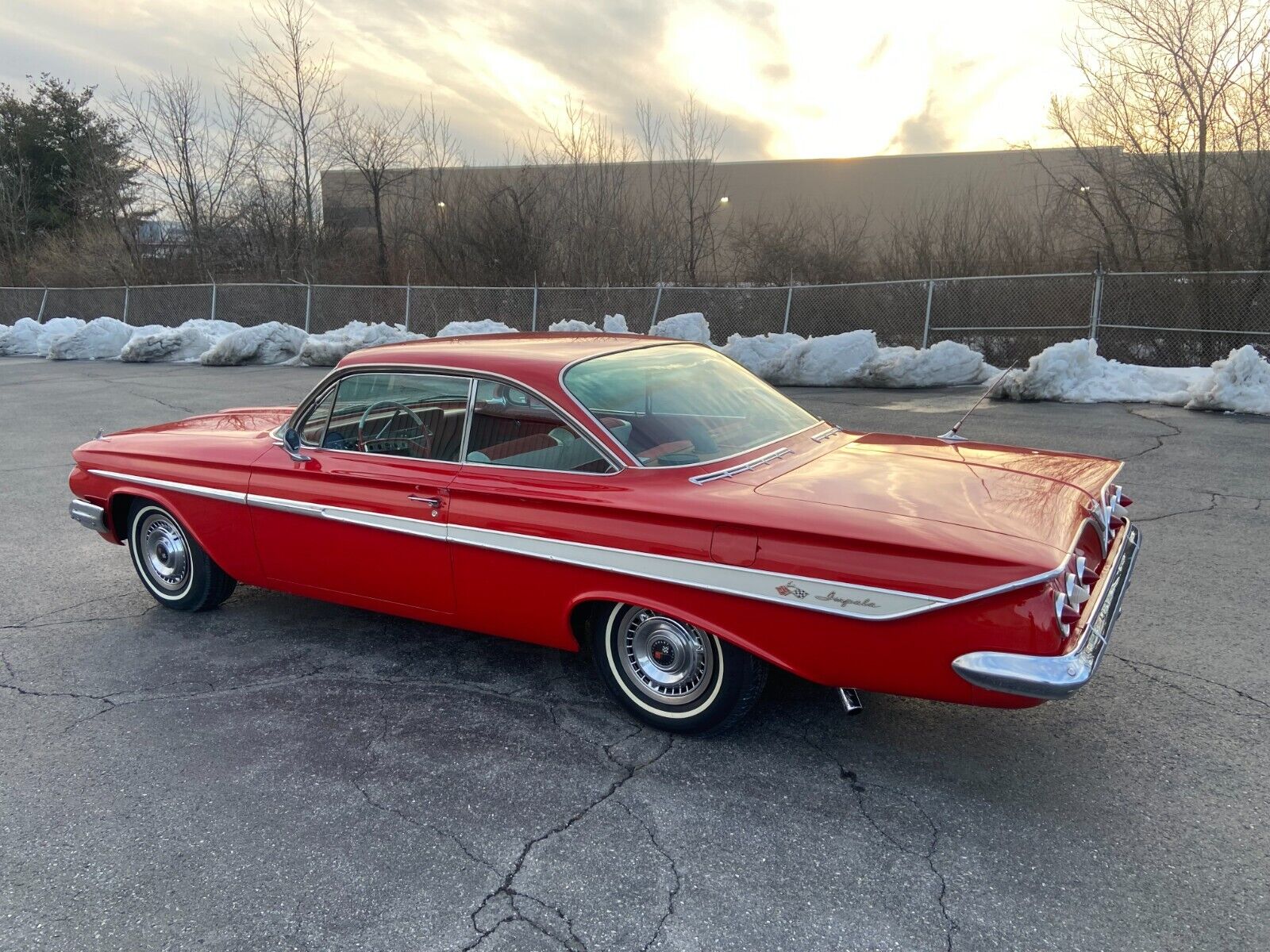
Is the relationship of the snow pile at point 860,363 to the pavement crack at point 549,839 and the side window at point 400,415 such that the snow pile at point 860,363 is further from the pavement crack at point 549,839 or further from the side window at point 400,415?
the pavement crack at point 549,839

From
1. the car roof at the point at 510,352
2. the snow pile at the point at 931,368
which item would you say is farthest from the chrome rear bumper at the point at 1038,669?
the snow pile at the point at 931,368

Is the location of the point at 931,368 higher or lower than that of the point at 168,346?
higher

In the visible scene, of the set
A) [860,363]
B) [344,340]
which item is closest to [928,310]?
[860,363]

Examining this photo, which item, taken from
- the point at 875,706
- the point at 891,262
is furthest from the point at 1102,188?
the point at 875,706

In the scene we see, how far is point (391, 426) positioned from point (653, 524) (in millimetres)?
1548

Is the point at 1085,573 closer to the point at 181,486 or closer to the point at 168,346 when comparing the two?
the point at 181,486

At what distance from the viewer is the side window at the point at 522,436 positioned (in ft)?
11.2

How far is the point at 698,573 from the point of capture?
2990mm

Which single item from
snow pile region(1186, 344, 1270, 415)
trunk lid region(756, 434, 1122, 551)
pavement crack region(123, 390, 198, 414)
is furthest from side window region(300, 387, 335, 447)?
snow pile region(1186, 344, 1270, 415)

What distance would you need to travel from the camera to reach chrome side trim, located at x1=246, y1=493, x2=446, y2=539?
3.62m

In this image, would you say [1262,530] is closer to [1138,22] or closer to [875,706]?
[875,706]

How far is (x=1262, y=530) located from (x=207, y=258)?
98.8ft

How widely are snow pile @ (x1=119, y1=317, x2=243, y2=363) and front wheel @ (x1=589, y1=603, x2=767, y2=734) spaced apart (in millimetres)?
19557

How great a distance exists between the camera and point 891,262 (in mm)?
19938
